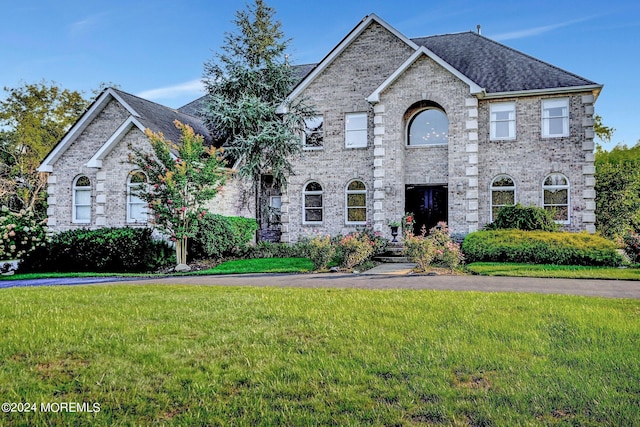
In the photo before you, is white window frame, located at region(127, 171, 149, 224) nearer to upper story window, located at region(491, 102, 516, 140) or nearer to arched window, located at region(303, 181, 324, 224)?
arched window, located at region(303, 181, 324, 224)

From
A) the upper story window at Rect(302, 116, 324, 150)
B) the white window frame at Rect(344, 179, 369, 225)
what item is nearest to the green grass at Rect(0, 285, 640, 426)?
the white window frame at Rect(344, 179, 369, 225)

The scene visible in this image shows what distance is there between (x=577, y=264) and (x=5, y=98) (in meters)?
42.4

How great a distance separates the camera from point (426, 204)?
22.1 meters

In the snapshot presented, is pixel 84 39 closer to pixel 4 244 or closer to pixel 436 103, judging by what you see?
pixel 4 244

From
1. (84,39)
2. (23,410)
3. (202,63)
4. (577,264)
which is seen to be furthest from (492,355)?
(202,63)

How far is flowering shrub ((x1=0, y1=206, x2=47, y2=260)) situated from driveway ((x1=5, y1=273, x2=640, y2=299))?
3.22m

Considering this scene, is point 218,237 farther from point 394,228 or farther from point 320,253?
point 394,228

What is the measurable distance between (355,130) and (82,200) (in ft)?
42.0

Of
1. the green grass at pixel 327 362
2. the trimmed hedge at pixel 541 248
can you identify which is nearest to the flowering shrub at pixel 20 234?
the green grass at pixel 327 362

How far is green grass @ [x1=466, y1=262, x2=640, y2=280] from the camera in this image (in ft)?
41.2

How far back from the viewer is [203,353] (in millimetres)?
5445

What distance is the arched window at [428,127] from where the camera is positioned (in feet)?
71.1

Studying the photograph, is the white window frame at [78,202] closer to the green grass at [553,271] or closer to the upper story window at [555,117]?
the green grass at [553,271]

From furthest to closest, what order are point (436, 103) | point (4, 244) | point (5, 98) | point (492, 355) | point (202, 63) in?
point (5, 98), point (202, 63), point (436, 103), point (4, 244), point (492, 355)
